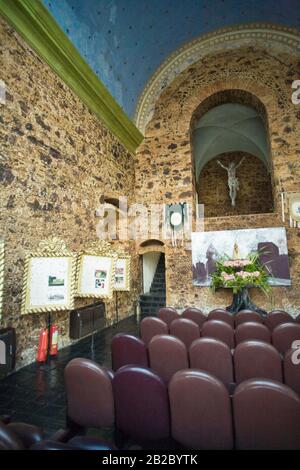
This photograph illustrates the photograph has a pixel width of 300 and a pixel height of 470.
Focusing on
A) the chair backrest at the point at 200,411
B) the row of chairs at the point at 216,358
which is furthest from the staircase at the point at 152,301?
the chair backrest at the point at 200,411

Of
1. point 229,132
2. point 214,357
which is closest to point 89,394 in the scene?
point 214,357

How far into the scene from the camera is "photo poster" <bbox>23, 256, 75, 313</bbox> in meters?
3.71

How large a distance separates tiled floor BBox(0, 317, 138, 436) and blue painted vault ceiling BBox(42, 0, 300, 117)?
6111mm

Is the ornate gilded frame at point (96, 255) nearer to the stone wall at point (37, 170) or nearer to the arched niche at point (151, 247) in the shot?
the stone wall at point (37, 170)

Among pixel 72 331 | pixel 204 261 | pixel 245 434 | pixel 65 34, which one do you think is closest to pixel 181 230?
pixel 204 261

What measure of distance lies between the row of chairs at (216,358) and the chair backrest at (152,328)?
784 millimetres

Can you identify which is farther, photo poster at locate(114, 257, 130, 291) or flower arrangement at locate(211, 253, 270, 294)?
photo poster at locate(114, 257, 130, 291)

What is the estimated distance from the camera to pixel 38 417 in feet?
7.99

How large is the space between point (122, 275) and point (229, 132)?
819cm

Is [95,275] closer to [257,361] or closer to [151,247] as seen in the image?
[257,361]

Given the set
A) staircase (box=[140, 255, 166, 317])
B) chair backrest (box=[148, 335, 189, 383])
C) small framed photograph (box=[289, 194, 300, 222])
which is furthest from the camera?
staircase (box=[140, 255, 166, 317])

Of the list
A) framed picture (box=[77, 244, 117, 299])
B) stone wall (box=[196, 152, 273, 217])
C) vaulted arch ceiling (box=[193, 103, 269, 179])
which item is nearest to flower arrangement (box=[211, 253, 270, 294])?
framed picture (box=[77, 244, 117, 299])

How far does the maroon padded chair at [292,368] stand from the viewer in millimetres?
1871

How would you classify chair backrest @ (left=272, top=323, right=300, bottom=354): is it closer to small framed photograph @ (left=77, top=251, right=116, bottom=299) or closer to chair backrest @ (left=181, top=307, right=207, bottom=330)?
chair backrest @ (left=181, top=307, right=207, bottom=330)
